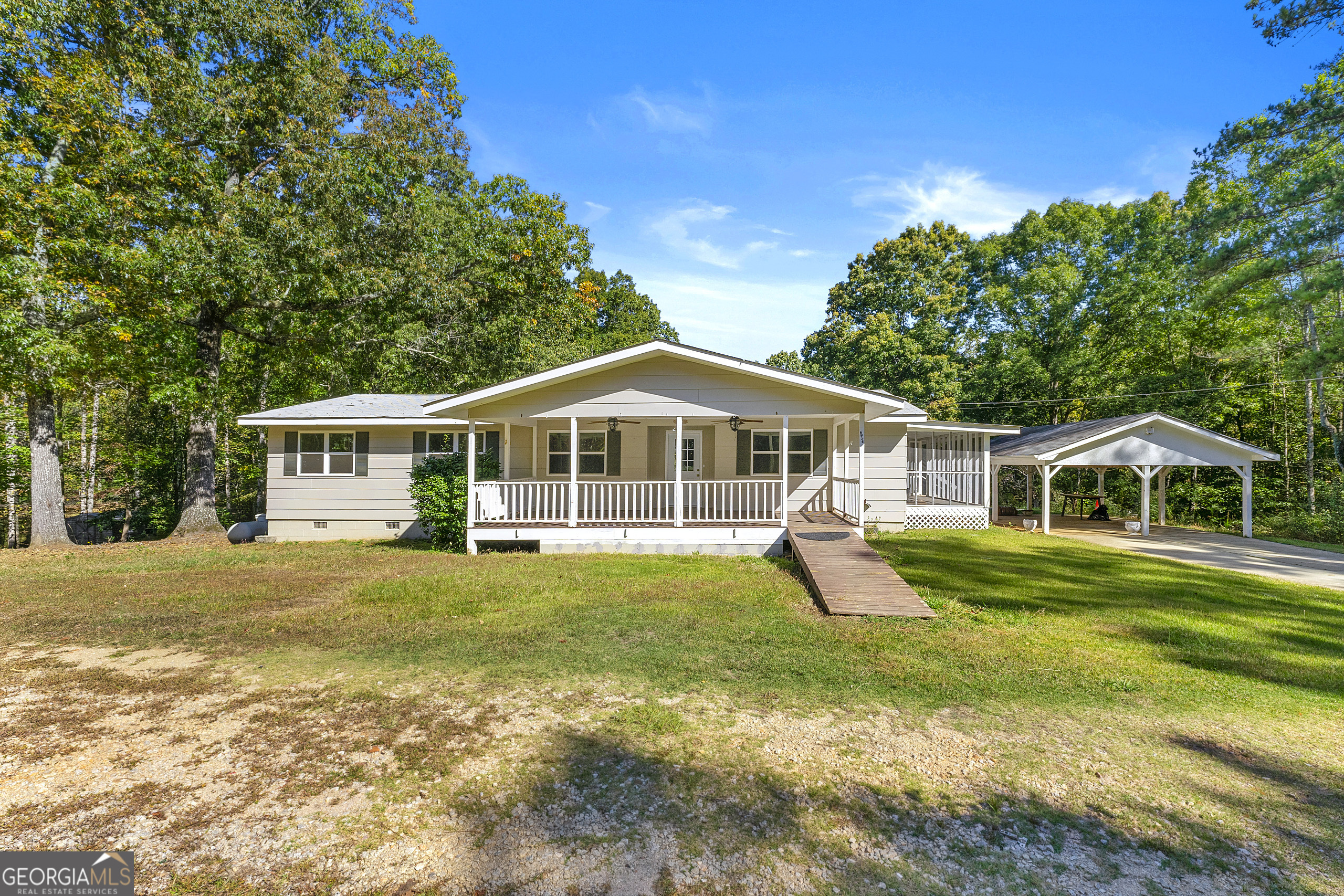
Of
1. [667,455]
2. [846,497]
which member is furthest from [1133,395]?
[667,455]

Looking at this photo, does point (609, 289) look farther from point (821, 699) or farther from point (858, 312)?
point (821, 699)

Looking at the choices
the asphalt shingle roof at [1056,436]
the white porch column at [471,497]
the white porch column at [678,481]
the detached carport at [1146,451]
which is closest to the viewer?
the white porch column at [678,481]

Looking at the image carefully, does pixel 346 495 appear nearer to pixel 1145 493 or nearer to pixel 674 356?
pixel 674 356

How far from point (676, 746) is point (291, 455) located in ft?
47.1

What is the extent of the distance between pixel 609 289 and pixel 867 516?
28296 millimetres

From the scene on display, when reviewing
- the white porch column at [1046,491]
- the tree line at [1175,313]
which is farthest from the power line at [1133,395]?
the white porch column at [1046,491]

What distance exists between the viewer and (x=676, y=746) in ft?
12.1

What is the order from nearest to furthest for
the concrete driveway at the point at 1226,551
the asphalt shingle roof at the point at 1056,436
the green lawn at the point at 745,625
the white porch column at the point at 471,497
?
the green lawn at the point at 745,625 → the concrete driveway at the point at 1226,551 → the white porch column at the point at 471,497 → the asphalt shingle roof at the point at 1056,436

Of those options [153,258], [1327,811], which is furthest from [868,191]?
[153,258]

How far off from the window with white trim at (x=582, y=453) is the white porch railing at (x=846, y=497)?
17.9 feet

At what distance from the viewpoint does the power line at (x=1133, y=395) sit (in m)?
18.9

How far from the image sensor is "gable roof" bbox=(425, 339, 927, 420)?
34.8 feet

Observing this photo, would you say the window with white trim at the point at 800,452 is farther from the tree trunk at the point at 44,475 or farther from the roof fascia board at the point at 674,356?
the tree trunk at the point at 44,475

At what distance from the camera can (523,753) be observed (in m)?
3.57
